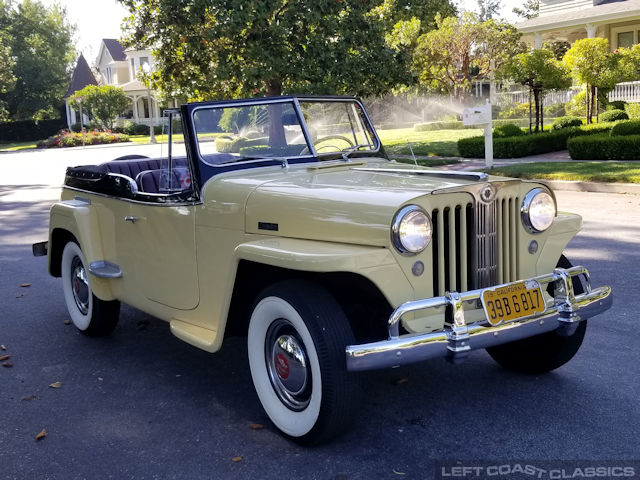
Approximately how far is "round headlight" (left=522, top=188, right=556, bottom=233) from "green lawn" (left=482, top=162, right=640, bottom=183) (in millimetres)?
9034

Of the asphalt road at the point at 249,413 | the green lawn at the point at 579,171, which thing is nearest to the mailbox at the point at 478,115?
the green lawn at the point at 579,171

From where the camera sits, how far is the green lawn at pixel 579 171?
12.3m

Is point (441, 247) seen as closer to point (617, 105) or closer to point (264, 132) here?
point (264, 132)

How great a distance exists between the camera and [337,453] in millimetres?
3262

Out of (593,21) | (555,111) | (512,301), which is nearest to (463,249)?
(512,301)

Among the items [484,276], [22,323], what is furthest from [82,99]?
[484,276]

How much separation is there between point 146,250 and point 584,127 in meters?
17.3

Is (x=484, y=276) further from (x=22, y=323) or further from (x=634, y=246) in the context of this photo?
(x=634, y=246)

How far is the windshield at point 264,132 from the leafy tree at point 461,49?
26.9 m

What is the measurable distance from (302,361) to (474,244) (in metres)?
0.99

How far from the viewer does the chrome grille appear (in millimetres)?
3332

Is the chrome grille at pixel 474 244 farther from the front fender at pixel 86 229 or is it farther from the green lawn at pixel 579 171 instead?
the green lawn at pixel 579 171

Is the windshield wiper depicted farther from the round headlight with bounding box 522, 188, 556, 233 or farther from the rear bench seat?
the round headlight with bounding box 522, 188, 556, 233

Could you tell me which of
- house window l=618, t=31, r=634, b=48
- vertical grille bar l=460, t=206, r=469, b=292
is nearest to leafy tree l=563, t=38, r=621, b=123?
house window l=618, t=31, r=634, b=48
